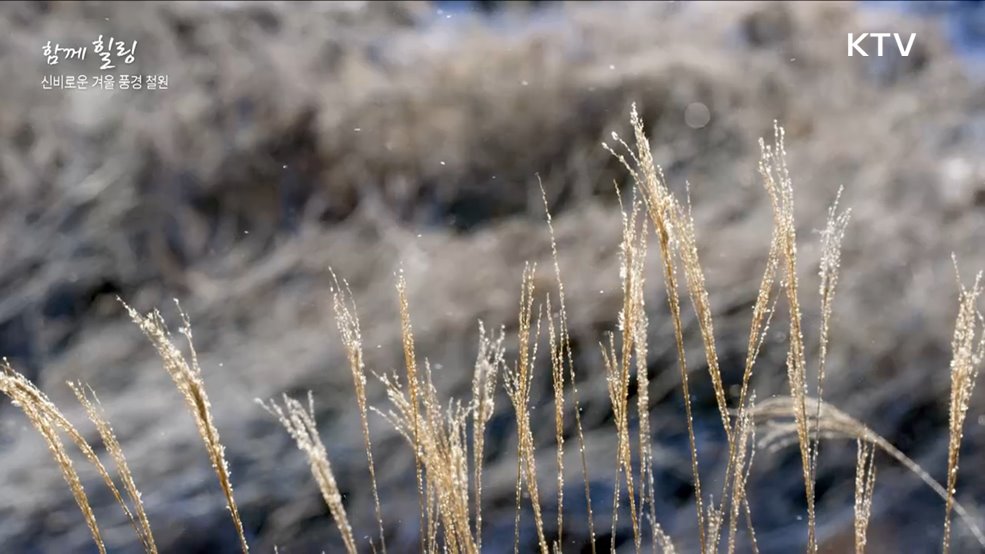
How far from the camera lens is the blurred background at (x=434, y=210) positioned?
266 centimetres

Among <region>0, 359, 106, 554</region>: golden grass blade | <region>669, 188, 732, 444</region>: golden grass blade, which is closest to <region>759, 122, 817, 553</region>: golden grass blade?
<region>669, 188, 732, 444</region>: golden grass blade

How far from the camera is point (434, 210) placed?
12.5 ft

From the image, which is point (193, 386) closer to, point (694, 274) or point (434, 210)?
point (694, 274)

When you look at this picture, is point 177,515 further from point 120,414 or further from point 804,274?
point 804,274

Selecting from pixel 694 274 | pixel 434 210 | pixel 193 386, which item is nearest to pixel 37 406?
pixel 193 386

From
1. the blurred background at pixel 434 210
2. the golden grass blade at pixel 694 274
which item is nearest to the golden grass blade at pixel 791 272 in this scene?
the golden grass blade at pixel 694 274

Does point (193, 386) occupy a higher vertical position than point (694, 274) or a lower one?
lower

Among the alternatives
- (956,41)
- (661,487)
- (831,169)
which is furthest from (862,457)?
(956,41)

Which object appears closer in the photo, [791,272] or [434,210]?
[791,272]

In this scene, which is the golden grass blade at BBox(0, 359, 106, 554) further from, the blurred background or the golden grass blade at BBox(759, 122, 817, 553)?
the blurred background

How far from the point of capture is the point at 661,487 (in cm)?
262

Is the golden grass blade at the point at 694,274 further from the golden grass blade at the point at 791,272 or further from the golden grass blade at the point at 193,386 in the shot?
the golden grass blade at the point at 193,386

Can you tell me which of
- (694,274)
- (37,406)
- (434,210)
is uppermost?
(434,210)

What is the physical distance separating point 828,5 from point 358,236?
233cm
